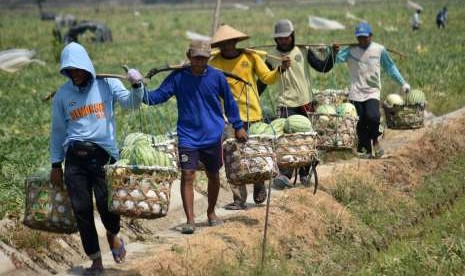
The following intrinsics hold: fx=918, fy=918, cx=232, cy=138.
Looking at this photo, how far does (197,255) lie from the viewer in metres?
7.40

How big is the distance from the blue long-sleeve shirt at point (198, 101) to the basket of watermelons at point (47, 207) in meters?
1.21

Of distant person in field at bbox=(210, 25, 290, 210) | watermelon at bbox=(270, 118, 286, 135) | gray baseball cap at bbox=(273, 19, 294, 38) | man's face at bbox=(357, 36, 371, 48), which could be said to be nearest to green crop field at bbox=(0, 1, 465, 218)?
man's face at bbox=(357, 36, 371, 48)

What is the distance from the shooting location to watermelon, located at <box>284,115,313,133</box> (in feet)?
28.1

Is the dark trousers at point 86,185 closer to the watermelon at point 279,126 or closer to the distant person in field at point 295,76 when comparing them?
the watermelon at point 279,126

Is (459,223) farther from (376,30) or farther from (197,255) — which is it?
(376,30)

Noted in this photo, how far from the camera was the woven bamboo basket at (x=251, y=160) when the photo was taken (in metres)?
7.82

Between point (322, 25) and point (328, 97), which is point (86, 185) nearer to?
point (328, 97)

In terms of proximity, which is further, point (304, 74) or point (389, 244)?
point (304, 74)

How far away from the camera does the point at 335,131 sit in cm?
945

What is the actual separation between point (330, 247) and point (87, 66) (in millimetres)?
3164

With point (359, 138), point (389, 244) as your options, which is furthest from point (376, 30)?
point (389, 244)

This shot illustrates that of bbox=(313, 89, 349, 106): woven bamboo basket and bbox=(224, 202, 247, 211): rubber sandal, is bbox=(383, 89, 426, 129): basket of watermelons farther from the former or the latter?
bbox=(224, 202, 247, 211): rubber sandal

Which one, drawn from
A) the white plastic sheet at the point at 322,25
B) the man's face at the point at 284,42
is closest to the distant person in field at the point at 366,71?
the man's face at the point at 284,42

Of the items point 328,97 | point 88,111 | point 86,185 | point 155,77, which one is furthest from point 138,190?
point 155,77
